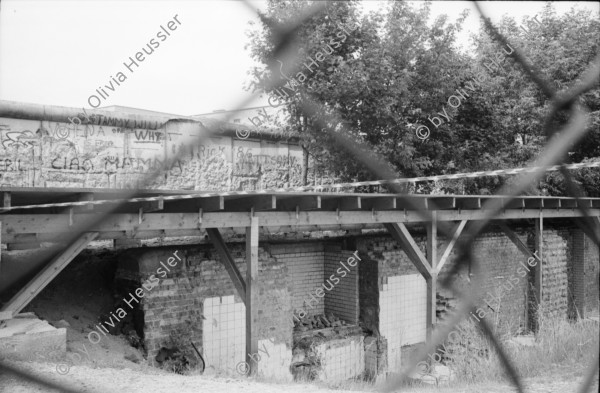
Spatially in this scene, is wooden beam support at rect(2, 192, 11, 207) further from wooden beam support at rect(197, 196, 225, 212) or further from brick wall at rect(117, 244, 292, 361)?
brick wall at rect(117, 244, 292, 361)

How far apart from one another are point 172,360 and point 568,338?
16.0 ft

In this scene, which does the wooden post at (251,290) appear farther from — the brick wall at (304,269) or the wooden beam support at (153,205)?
the brick wall at (304,269)

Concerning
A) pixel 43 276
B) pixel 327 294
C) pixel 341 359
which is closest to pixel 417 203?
pixel 43 276

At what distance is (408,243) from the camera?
9336 mm

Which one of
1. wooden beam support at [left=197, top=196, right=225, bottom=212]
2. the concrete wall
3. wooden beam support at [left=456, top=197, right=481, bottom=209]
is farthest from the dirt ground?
wooden beam support at [left=456, top=197, right=481, bottom=209]

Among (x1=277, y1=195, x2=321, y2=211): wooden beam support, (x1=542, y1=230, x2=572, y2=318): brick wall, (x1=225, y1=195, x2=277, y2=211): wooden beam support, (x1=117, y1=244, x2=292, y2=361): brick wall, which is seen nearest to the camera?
(x1=225, y1=195, x2=277, y2=211): wooden beam support

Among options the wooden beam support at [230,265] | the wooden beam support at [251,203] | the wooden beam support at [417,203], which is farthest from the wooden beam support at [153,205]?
the wooden beam support at [417,203]

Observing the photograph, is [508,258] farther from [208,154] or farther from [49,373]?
[49,373]

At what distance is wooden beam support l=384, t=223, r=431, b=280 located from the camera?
30.3ft

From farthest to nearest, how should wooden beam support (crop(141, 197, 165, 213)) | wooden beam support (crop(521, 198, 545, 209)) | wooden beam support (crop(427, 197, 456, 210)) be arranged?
wooden beam support (crop(521, 198, 545, 209)) → wooden beam support (crop(427, 197, 456, 210)) → wooden beam support (crop(141, 197, 165, 213))

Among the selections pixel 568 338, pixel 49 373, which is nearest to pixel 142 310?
pixel 49 373

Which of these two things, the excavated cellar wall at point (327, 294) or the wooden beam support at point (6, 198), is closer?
the wooden beam support at point (6, 198)

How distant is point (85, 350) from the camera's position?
6797mm

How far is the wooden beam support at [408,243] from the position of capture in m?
9.23
